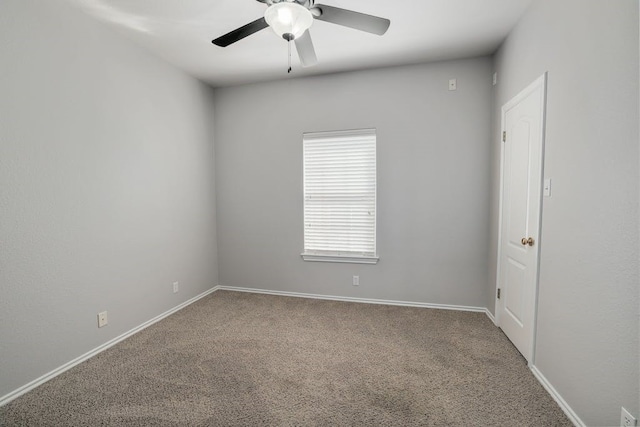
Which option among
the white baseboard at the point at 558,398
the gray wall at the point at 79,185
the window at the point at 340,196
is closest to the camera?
the white baseboard at the point at 558,398

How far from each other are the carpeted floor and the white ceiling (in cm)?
277

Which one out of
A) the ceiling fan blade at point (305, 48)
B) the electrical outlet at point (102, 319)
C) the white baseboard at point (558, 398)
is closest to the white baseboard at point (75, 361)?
the electrical outlet at point (102, 319)

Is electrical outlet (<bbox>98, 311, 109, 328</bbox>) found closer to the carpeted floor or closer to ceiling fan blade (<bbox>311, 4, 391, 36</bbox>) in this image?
the carpeted floor

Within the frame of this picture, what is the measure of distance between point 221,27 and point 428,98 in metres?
2.21

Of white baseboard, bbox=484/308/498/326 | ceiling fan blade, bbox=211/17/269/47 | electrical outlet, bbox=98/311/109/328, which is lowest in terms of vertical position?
white baseboard, bbox=484/308/498/326

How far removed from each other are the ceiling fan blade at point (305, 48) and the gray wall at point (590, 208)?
5.19 feet

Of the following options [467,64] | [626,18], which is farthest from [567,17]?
[467,64]

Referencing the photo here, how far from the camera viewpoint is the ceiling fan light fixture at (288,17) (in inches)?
58.0

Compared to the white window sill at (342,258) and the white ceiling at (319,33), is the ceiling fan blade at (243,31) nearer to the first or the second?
the white ceiling at (319,33)

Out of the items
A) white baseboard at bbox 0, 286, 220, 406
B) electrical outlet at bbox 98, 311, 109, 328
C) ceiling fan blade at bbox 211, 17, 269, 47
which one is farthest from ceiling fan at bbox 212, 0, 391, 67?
white baseboard at bbox 0, 286, 220, 406

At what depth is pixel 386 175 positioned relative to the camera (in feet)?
10.9

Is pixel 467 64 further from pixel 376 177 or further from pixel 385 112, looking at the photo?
pixel 376 177

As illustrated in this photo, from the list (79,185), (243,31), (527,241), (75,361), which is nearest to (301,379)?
(75,361)

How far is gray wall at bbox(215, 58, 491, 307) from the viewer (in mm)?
3137
